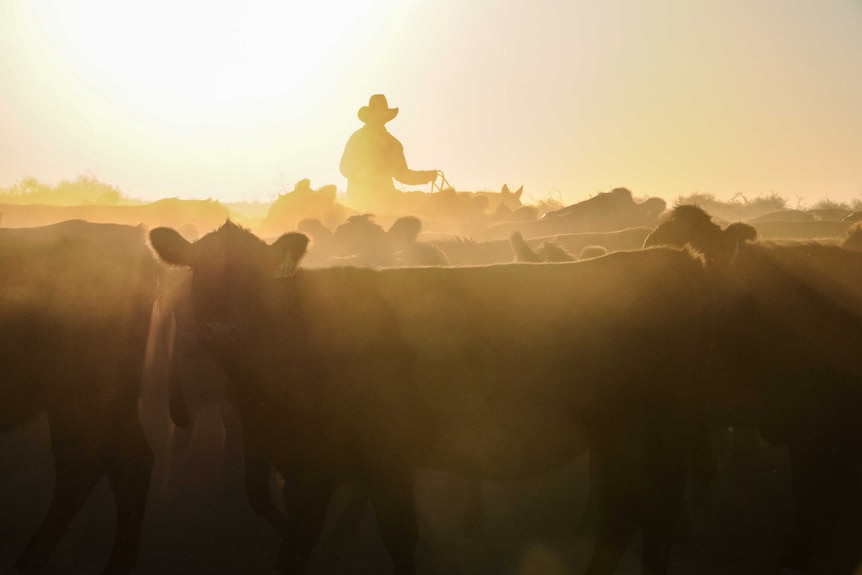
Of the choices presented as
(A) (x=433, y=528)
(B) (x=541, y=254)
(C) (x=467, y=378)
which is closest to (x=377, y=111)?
(B) (x=541, y=254)

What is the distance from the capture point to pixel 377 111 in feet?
57.5

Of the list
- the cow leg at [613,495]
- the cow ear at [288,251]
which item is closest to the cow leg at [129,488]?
the cow ear at [288,251]

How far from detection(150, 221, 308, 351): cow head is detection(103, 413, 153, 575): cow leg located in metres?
1.50

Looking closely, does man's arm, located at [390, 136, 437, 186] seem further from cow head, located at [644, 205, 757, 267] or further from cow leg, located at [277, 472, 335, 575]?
cow leg, located at [277, 472, 335, 575]

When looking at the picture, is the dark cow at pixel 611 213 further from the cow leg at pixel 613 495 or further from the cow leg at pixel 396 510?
the cow leg at pixel 396 510

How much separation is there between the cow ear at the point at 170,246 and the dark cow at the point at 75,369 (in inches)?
46.2

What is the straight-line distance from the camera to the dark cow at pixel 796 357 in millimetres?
5043

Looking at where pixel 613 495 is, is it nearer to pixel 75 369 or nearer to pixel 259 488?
pixel 259 488

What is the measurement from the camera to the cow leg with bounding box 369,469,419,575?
14.6 feet

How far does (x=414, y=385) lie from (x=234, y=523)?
2.64m

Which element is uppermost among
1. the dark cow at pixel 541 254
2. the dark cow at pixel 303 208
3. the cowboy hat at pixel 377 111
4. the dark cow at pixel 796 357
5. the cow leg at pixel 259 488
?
the cowboy hat at pixel 377 111

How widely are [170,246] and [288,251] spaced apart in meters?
A: 0.67

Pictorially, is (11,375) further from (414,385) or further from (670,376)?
(670,376)

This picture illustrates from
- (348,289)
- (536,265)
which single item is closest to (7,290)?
(348,289)
